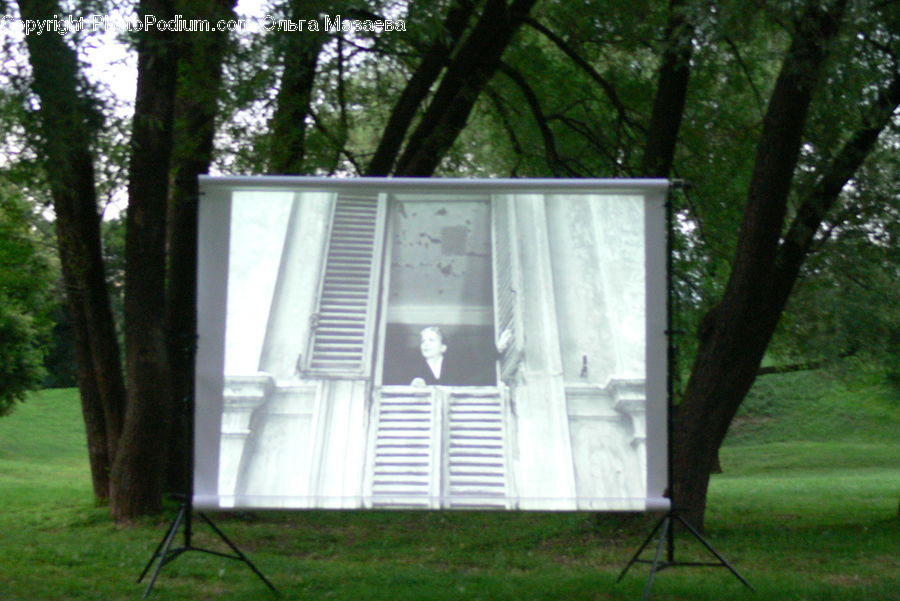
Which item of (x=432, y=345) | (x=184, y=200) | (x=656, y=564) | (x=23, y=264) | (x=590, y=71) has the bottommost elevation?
(x=656, y=564)

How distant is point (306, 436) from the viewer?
622cm

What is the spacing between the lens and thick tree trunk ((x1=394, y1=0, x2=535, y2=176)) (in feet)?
36.7

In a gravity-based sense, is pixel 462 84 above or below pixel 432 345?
above

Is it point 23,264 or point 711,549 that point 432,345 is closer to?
point 711,549

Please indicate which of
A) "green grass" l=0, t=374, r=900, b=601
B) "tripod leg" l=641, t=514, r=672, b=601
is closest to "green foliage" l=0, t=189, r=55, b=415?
"green grass" l=0, t=374, r=900, b=601

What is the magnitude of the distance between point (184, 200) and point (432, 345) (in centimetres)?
569

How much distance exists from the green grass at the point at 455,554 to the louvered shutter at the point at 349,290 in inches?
59.0

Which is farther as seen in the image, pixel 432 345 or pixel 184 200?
pixel 184 200

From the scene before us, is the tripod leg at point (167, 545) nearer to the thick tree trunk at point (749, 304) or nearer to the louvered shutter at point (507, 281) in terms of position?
the louvered shutter at point (507, 281)

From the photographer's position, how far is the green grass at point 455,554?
6.56 m

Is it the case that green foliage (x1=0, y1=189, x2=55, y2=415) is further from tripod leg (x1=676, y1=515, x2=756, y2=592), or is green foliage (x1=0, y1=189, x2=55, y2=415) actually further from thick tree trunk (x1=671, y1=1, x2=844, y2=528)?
tripod leg (x1=676, y1=515, x2=756, y2=592)

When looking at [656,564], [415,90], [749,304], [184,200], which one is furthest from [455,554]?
[415,90]

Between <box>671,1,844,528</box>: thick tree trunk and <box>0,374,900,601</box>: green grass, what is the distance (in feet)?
2.73

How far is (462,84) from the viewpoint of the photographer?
11492 mm
